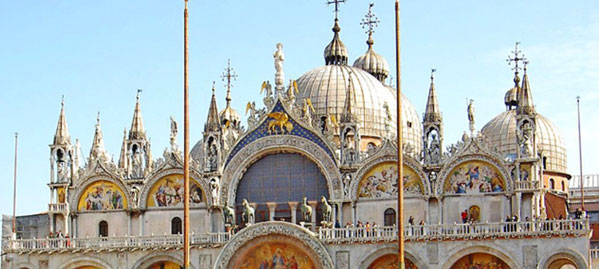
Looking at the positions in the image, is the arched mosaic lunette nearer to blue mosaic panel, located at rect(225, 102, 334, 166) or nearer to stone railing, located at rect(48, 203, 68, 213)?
blue mosaic panel, located at rect(225, 102, 334, 166)

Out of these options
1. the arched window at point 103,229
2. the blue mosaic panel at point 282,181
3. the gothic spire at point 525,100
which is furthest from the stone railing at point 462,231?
the arched window at point 103,229

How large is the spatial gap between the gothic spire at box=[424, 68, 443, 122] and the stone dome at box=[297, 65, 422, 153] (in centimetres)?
801

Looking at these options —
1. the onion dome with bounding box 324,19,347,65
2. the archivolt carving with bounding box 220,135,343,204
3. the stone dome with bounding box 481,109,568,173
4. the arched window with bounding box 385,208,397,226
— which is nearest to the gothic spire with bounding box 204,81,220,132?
the archivolt carving with bounding box 220,135,343,204

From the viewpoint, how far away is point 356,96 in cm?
6438

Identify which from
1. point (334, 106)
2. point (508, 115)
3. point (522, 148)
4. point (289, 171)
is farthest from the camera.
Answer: point (508, 115)

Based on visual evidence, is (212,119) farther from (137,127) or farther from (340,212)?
(340,212)

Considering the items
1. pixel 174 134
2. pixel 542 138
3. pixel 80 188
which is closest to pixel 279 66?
pixel 174 134

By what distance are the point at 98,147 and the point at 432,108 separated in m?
17.3

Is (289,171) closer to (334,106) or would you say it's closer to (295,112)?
(295,112)

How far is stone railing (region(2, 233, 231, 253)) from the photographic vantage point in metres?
55.3

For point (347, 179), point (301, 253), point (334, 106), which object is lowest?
point (301, 253)

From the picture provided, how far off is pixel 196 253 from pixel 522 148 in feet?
52.0

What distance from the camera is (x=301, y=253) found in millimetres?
54031

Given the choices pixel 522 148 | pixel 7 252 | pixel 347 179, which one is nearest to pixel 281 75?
pixel 347 179
